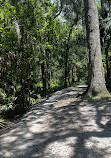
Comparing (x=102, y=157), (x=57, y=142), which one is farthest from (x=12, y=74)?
(x=102, y=157)

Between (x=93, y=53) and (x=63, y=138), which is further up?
(x=93, y=53)

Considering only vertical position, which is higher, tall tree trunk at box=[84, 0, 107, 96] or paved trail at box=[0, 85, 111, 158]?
tall tree trunk at box=[84, 0, 107, 96]

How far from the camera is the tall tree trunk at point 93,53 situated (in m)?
6.09

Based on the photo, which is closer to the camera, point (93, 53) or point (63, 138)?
point (63, 138)

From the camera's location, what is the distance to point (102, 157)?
6.66 ft

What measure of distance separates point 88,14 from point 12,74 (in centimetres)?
415

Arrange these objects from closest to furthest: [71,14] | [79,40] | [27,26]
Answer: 1. [27,26]
2. [71,14]
3. [79,40]

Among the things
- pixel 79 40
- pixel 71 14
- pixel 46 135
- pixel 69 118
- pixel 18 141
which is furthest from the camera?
pixel 79 40

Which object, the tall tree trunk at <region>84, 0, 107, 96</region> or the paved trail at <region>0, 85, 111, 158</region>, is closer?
the paved trail at <region>0, 85, 111, 158</region>

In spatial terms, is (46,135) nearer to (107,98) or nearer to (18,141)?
(18,141)

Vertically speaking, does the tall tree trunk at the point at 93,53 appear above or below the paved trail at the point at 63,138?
Result: above

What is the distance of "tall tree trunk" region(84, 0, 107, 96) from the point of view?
6.09 metres

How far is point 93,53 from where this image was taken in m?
6.24

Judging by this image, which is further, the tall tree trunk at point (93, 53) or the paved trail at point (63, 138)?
the tall tree trunk at point (93, 53)
